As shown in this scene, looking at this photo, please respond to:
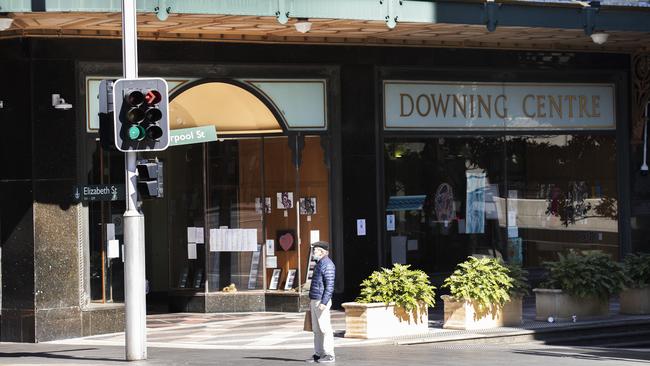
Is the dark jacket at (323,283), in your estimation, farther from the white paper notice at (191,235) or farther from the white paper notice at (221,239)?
the white paper notice at (191,235)

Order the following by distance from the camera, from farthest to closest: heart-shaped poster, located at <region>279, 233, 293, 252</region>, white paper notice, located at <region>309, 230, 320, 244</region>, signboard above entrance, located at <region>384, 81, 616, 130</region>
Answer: signboard above entrance, located at <region>384, 81, 616, 130</region>, heart-shaped poster, located at <region>279, 233, 293, 252</region>, white paper notice, located at <region>309, 230, 320, 244</region>

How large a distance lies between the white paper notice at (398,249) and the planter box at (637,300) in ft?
13.9

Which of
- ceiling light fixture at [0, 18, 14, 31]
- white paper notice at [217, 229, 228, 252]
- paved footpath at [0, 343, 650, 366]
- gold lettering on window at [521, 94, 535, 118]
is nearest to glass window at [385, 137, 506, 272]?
gold lettering on window at [521, 94, 535, 118]

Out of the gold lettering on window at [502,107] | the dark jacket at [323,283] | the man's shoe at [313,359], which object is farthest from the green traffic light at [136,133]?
the gold lettering on window at [502,107]

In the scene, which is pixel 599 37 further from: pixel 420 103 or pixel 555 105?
pixel 420 103

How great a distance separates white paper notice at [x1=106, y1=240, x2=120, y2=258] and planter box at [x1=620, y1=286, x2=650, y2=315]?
872 centimetres

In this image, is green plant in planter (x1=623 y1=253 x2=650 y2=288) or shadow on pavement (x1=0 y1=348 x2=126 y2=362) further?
green plant in planter (x1=623 y1=253 x2=650 y2=288)

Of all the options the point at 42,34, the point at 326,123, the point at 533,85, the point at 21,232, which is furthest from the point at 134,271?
the point at 533,85

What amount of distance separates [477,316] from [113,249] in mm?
6325

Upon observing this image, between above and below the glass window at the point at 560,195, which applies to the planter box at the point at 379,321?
below

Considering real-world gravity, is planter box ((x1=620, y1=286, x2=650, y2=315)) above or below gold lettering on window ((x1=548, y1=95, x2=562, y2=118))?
below

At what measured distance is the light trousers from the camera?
15469mm

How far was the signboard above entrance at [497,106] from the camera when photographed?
22.5 metres

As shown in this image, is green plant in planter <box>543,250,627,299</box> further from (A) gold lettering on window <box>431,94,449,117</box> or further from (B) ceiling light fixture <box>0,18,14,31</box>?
(B) ceiling light fixture <box>0,18,14,31</box>
